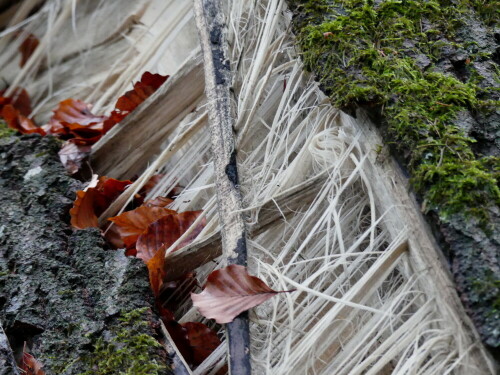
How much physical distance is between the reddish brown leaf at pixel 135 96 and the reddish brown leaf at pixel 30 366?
0.86 metres

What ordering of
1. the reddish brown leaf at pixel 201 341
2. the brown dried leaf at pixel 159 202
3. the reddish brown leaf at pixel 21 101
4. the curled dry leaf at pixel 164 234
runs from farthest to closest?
the reddish brown leaf at pixel 21 101
the brown dried leaf at pixel 159 202
the curled dry leaf at pixel 164 234
the reddish brown leaf at pixel 201 341

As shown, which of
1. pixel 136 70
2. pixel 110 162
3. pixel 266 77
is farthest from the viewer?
pixel 136 70

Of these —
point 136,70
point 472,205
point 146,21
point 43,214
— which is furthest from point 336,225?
point 146,21

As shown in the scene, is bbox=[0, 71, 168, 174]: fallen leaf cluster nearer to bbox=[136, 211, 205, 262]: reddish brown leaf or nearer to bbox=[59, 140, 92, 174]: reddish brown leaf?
bbox=[59, 140, 92, 174]: reddish brown leaf

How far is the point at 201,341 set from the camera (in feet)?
4.29

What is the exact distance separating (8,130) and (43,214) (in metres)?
0.54

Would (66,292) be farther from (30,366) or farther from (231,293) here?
(231,293)

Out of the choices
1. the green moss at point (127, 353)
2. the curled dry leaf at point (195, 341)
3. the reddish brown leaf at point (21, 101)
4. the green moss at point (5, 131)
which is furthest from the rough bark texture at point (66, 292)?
the reddish brown leaf at point (21, 101)

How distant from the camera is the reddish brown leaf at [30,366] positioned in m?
1.14

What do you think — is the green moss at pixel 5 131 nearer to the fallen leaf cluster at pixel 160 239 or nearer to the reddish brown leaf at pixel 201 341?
the fallen leaf cluster at pixel 160 239

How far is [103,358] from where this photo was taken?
1122 millimetres

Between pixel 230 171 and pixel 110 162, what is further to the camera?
pixel 110 162

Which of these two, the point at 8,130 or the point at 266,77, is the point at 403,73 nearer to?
the point at 266,77

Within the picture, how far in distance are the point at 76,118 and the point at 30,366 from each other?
112 cm
